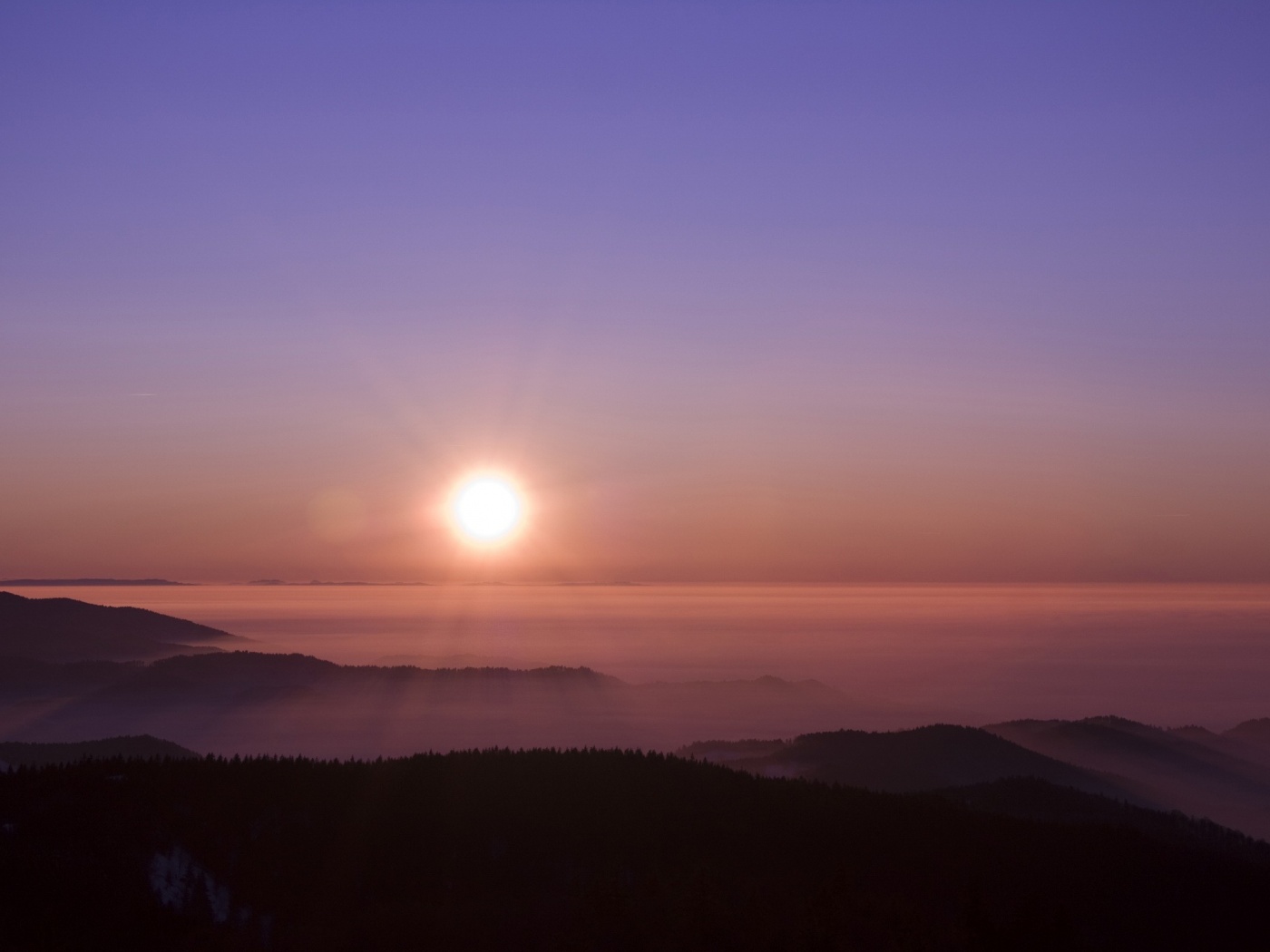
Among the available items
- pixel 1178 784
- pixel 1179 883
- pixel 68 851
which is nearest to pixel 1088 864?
pixel 1179 883

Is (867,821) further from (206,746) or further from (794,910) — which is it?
(206,746)

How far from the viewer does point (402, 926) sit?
35.4 meters

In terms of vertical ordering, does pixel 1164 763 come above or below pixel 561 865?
above

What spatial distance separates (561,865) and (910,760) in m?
84.0

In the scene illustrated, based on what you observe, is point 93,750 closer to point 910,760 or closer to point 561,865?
point 910,760

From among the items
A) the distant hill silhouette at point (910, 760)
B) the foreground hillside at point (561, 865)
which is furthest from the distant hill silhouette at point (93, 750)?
the foreground hillside at point (561, 865)

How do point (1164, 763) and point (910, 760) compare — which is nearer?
point (910, 760)

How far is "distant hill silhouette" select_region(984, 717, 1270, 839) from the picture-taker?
135 metres

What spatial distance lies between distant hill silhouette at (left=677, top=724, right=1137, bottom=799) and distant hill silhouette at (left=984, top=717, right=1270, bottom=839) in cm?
1140

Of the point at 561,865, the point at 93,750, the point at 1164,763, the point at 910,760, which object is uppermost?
the point at 93,750

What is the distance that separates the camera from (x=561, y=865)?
1801 inches

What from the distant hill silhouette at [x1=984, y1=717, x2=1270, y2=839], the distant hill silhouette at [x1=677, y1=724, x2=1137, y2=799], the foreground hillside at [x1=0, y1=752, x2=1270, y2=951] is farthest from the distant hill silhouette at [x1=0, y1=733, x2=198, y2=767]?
the distant hill silhouette at [x1=984, y1=717, x2=1270, y2=839]

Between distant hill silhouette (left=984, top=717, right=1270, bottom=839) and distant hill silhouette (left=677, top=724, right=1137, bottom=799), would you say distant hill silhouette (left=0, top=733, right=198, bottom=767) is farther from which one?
distant hill silhouette (left=984, top=717, right=1270, bottom=839)

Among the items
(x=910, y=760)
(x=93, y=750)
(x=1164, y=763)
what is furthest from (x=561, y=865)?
(x=1164, y=763)
